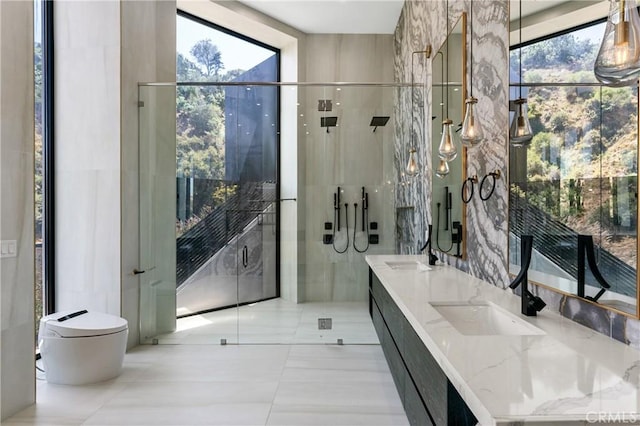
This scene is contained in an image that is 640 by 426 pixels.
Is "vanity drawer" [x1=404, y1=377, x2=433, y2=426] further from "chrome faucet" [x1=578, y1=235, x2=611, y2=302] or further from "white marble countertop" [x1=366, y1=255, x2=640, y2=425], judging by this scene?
"chrome faucet" [x1=578, y1=235, x2=611, y2=302]

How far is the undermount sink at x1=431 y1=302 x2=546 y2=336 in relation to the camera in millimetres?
1570

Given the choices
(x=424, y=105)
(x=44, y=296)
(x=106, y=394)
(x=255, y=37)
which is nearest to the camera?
(x=106, y=394)

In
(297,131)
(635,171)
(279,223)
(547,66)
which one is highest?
(297,131)

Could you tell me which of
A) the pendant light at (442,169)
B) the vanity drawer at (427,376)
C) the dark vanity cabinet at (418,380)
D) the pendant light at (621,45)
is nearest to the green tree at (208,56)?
the pendant light at (442,169)

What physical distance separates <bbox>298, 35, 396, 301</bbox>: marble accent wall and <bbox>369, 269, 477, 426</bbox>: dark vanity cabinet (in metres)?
1.53

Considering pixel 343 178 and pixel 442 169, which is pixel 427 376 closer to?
pixel 442 169

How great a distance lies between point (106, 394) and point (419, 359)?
228 cm

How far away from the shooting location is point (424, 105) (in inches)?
140

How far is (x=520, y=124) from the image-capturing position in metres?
1.76

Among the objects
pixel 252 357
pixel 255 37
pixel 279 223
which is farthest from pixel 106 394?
pixel 255 37

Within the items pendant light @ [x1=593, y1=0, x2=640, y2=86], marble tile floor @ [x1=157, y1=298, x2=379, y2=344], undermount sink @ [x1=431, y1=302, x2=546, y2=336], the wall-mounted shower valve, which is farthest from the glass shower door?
pendant light @ [x1=593, y1=0, x2=640, y2=86]

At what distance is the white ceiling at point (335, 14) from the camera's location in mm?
4465

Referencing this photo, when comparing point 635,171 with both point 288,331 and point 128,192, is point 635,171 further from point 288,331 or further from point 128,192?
point 128,192

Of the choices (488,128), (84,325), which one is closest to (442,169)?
(488,128)
